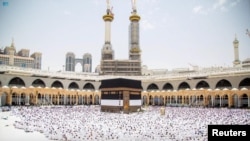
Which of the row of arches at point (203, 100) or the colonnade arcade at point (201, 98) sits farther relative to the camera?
the row of arches at point (203, 100)

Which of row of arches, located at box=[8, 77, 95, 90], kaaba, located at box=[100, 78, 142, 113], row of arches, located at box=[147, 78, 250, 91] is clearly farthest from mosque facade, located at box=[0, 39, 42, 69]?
kaaba, located at box=[100, 78, 142, 113]

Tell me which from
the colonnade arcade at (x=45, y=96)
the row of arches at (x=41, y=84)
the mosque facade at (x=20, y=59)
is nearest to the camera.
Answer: the colonnade arcade at (x=45, y=96)

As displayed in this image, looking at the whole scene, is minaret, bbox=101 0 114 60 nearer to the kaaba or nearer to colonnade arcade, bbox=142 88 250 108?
colonnade arcade, bbox=142 88 250 108

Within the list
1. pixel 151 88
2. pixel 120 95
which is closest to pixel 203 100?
pixel 151 88

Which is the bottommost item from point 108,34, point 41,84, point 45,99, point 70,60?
point 45,99

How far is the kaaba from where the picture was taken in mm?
23638

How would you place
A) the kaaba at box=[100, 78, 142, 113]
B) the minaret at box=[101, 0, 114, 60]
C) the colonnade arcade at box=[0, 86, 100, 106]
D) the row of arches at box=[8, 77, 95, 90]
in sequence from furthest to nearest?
the minaret at box=[101, 0, 114, 60]
the row of arches at box=[8, 77, 95, 90]
the colonnade arcade at box=[0, 86, 100, 106]
the kaaba at box=[100, 78, 142, 113]

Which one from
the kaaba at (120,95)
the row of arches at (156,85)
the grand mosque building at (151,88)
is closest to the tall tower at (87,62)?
the row of arches at (156,85)

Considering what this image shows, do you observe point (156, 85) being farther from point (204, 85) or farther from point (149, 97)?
point (204, 85)

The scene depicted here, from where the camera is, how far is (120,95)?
77.8 ft

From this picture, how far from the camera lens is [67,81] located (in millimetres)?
41375

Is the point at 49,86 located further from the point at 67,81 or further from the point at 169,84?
the point at 169,84

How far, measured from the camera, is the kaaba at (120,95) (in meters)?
23.6

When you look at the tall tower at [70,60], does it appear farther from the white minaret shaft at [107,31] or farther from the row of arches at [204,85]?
the row of arches at [204,85]
